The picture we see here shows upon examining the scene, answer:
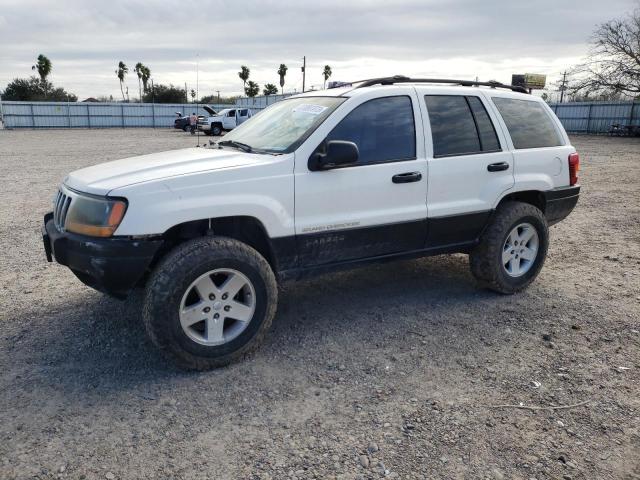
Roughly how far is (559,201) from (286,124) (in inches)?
111

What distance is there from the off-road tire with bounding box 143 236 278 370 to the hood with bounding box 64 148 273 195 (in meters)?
0.49

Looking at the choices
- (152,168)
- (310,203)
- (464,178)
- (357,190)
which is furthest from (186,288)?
(464,178)

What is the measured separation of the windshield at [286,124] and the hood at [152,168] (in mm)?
198

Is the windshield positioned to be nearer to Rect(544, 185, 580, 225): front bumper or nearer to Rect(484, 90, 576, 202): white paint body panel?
Rect(484, 90, 576, 202): white paint body panel

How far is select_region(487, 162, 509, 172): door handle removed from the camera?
475 cm

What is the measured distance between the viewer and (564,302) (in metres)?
4.95

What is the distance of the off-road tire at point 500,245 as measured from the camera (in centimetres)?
487

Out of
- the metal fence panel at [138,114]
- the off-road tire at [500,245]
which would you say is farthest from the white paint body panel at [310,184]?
the metal fence panel at [138,114]

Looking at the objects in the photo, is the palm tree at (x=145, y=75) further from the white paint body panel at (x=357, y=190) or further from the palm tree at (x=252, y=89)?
the white paint body panel at (x=357, y=190)

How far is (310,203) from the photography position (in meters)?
Answer: 3.89

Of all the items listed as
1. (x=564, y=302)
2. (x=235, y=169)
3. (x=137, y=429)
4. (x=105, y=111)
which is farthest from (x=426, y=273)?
(x=105, y=111)

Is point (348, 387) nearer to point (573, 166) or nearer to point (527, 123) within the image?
point (527, 123)

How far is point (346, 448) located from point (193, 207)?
5.59 feet

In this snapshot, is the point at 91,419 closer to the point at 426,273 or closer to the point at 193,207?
the point at 193,207
